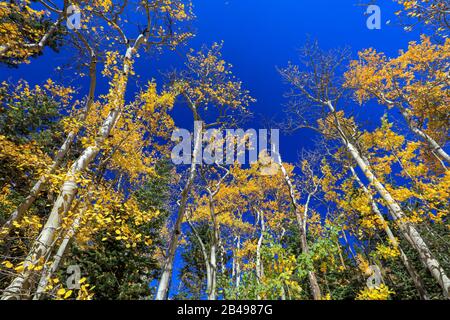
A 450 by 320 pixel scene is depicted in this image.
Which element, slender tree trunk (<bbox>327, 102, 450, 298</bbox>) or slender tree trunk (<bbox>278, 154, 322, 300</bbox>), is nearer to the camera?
slender tree trunk (<bbox>327, 102, 450, 298</bbox>)

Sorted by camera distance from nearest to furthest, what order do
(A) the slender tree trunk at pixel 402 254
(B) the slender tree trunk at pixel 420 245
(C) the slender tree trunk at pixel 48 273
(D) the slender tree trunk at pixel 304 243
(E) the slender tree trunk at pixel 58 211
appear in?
1. (C) the slender tree trunk at pixel 48 273
2. (E) the slender tree trunk at pixel 58 211
3. (B) the slender tree trunk at pixel 420 245
4. (D) the slender tree trunk at pixel 304 243
5. (A) the slender tree trunk at pixel 402 254

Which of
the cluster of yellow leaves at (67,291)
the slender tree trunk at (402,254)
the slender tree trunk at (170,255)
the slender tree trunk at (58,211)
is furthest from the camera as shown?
the slender tree trunk at (402,254)

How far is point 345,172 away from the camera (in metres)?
12.7

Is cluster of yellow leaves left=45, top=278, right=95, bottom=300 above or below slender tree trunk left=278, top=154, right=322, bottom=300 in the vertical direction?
below

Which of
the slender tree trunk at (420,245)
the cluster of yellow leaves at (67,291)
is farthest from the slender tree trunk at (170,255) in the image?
the slender tree trunk at (420,245)

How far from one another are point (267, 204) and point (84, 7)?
53.4 feet

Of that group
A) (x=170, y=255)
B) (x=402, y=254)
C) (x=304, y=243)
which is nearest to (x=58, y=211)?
(x=170, y=255)

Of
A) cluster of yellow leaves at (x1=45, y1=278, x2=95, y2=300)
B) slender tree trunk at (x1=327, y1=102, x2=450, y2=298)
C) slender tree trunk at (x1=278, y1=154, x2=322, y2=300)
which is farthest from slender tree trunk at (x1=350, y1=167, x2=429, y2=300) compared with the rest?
cluster of yellow leaves at (x1=45, y1=278, x2=95, y2=300)

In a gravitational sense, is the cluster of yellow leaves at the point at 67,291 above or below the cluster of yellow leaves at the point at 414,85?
below

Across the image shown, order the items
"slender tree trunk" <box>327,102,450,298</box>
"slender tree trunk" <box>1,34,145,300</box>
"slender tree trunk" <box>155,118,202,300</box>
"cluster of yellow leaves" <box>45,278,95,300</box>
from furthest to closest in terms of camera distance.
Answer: "slender tree trunk" <box>327,102,450,298</box> → "slender tree trunk" <box>155,118,202,300</box> → "slender tree trunk" <box>1,34,145,300</box> → "cluster of yellow leaves" <box>45,278,95,300</box>

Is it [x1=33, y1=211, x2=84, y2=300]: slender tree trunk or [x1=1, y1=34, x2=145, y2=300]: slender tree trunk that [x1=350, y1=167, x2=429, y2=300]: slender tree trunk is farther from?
[x1=1, y1=34, x2=145, y2=300]: slender tree trunk

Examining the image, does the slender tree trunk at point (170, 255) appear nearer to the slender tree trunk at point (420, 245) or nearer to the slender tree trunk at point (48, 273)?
the slender tree trunk at point (48, 273)
